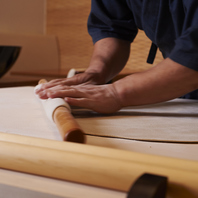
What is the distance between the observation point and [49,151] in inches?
13.4

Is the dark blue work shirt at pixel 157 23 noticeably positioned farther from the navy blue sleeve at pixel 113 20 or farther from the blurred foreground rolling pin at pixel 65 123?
the blurred foreground rolling pin at pixel 65 123

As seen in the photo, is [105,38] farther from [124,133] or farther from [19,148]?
[19,148]

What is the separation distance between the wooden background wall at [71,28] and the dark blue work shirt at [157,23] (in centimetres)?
219

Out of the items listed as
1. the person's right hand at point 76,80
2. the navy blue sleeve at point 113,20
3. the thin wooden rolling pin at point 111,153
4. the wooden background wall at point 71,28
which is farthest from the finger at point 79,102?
the wooden background wall at point 71,28

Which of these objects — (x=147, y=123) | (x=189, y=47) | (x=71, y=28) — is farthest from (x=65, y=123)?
(x=71, y=28)

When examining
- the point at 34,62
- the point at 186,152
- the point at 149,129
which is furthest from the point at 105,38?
the point at 34,62

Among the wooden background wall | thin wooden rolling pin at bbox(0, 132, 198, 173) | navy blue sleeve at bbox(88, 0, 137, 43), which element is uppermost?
thin wooden rolling pin at bbox(0, 132, 198, 173)

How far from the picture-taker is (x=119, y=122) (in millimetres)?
590

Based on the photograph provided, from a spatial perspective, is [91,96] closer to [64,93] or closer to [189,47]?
[64,93]

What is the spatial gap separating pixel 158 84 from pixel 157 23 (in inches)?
9.8

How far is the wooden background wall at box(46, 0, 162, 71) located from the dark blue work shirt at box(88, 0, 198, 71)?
2.19 metres

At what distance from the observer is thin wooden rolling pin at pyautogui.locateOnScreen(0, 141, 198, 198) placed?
0.95ft

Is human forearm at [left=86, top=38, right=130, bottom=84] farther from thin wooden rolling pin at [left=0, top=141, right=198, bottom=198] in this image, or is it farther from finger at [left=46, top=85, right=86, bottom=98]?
thin wooden rolling pin at [left=0, top=141, right=198, bottom=198]

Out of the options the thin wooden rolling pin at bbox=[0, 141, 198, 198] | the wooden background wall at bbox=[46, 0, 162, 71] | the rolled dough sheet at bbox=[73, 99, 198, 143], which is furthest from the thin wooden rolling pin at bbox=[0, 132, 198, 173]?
the wooden background wall at bbox=[46, 0, 162, 71]
